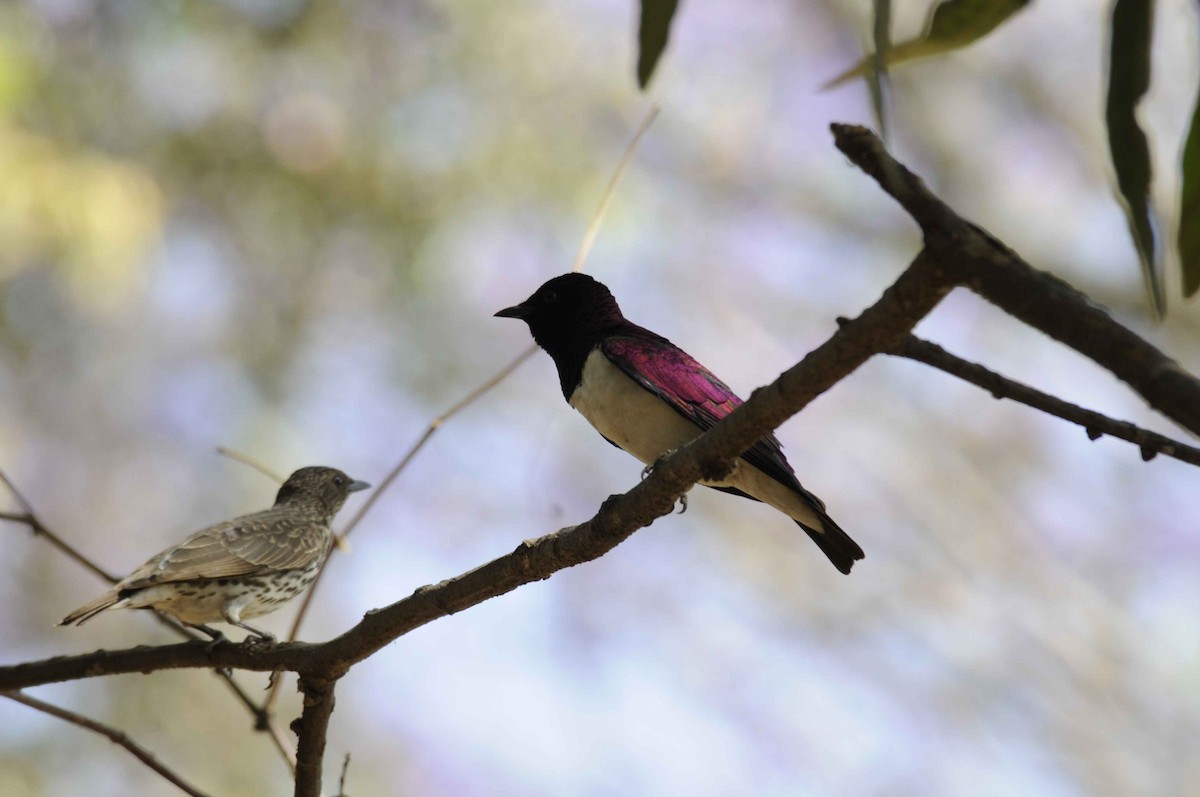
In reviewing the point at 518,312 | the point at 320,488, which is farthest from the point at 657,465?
the point at 320,488

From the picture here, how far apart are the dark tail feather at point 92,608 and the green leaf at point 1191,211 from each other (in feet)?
13.9

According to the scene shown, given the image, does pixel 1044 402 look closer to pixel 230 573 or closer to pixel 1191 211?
pixel 1191 211

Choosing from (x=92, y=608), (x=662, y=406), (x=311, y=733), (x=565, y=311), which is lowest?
(x=311, y=733)

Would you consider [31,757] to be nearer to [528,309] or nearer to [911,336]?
[528,309]

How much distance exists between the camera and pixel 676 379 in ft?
14.3

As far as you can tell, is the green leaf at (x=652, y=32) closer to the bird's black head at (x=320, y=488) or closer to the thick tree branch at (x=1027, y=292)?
the thick tree branch at (x=1027, y=292)

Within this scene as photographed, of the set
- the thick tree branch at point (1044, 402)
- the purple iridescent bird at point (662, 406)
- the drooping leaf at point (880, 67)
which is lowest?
the thick tree branch at point (1044, 402)

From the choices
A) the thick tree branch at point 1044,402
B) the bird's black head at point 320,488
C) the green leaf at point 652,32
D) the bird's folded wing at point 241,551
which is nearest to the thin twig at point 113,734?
the bird's folded wing at point 241,551

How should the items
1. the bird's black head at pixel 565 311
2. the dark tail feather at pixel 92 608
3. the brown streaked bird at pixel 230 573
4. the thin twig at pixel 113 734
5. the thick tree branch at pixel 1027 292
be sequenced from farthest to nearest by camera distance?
1. the brown streaked bird at pixel 230 573
2. the bird's black head at pixel 565 311
3. the dark tail feather at pixel 92 608
4. the thin twig at pixel 113 734
5. the thick tree branch at pixel 1027 292

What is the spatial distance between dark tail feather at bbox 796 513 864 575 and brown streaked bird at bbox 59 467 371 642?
2275 mm

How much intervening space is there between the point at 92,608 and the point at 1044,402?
13.9ft

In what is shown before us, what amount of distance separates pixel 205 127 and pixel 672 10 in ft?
38.4

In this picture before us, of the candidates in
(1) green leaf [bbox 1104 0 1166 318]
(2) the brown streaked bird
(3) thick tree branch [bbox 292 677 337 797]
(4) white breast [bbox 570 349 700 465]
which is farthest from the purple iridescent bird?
(1) green leaf [bbox 1104 0 1166 318]

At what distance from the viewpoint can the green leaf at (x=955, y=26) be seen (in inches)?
73.5
